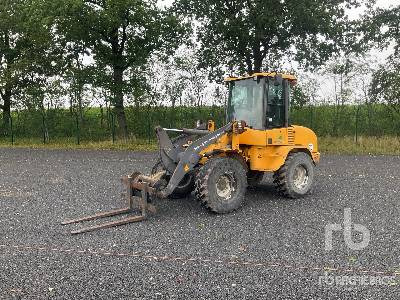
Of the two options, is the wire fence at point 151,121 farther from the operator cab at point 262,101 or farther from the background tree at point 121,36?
→ the operator cab at point 262,101

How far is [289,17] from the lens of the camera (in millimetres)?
21672

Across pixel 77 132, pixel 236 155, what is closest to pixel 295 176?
pixel 236 155

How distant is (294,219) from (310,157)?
8.09 ft

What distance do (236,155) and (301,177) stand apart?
2058mm

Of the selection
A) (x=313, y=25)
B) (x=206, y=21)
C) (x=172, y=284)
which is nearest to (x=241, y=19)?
(x=206, y=21)

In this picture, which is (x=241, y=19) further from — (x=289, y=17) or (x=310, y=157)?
(x=310, y=157)

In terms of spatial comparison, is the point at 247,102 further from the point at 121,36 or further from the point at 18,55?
the point at 18,55

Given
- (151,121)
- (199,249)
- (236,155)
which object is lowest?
(199,249)

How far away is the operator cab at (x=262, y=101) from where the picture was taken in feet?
28.3

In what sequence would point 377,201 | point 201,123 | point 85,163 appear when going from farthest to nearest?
point 85,163 → point 201,123 → point 377,201

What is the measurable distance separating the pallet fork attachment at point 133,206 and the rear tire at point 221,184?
35.8 inches

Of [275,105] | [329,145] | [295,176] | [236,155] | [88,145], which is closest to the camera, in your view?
[236,155]

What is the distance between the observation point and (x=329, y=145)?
795 inches

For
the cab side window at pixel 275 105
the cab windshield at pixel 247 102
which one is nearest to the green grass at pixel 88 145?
the cab windshield at pixel 247 102
